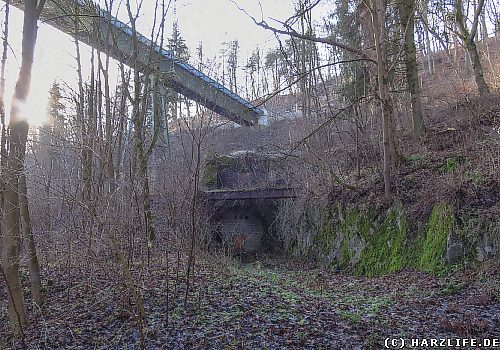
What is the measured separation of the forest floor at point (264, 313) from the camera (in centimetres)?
521

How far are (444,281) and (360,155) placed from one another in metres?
6.50

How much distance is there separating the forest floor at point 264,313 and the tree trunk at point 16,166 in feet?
2.06

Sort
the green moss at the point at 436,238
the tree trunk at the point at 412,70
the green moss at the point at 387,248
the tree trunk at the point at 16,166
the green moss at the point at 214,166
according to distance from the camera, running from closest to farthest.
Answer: the tree trunk at the point at 16,166
the green moss at the point at 436,238
the green moss at the point at 387,248
the tree trunk at the point at 412,70
the green moss at the point at 214,166

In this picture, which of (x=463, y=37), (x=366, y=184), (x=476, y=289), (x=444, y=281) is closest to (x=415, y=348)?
(x=476, y=289)

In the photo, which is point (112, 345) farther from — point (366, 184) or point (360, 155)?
point (360, 155)

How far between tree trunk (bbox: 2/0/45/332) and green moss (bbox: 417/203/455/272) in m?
7.70

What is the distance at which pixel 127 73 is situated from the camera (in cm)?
1195

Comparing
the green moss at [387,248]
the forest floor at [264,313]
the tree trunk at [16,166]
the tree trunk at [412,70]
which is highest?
the tree trunk at [412,70]

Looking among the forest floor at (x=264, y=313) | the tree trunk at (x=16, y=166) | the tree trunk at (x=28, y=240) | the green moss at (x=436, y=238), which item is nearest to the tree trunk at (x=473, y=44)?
the green moss at (x=436, y=238)

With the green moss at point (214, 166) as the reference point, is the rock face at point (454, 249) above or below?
below

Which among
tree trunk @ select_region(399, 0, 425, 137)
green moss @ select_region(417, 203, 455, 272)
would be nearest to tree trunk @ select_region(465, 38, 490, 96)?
tree trunk @ select_region(399, 0, 425, 137)

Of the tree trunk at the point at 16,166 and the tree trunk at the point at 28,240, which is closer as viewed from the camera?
the tree trunk at the point at 16,166

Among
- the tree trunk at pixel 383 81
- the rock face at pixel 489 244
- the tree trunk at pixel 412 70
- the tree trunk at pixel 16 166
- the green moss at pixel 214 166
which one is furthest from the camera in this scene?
the green moss at pixel 214 166

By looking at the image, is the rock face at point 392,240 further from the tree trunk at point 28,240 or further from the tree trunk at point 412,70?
the tree trunk at point 28,240
